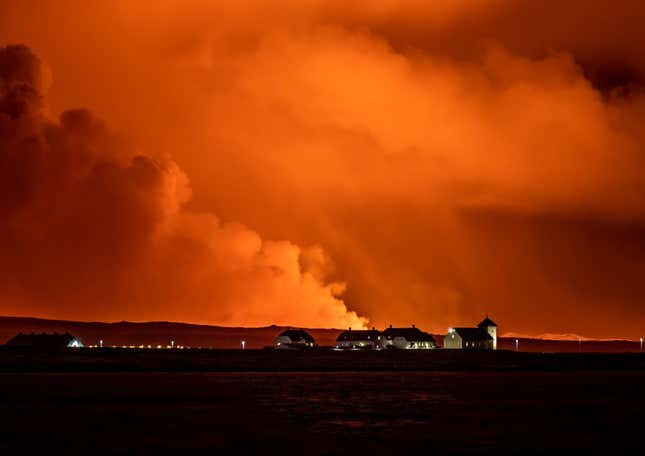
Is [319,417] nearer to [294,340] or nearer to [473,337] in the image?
[473,337]

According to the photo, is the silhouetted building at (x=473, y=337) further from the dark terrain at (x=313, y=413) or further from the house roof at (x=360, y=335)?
the dark terrain at (x=313, y=413)

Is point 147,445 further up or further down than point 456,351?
further down

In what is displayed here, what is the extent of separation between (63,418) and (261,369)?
59.3 meters

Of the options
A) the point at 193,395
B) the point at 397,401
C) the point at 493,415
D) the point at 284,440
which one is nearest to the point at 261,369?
the point at 193,395

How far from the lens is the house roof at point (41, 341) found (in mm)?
147125

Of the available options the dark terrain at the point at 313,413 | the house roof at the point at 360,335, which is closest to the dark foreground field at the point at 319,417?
the dark terrain at the point at 313,413

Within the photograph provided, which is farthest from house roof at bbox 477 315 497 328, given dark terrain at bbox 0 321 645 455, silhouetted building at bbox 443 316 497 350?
dark terrain at bbox 0 321 645 455

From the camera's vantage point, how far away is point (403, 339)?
17350 centimetres

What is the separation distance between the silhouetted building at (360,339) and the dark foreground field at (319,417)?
3962 inches

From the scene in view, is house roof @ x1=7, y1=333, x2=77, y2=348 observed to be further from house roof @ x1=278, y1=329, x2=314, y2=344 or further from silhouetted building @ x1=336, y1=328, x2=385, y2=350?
silhouetted building @ x1=336, y1=328, x2=385, y2=350

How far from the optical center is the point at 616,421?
47.1 m

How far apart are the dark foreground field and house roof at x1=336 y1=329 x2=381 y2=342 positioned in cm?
10323

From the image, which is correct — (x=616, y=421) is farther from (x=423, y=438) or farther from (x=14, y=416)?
(x=14, y=416)

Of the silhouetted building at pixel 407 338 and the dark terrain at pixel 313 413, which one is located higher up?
the silhouetted building at pixel 407 338
